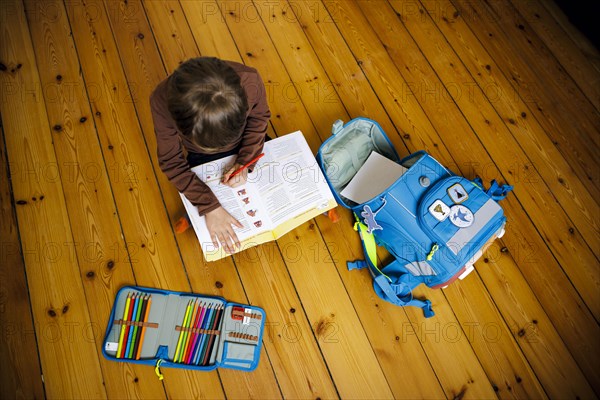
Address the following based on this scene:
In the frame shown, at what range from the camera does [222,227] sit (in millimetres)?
1046

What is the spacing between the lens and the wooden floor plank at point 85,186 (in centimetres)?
111

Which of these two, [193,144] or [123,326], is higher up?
[193,144]

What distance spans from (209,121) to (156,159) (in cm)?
63

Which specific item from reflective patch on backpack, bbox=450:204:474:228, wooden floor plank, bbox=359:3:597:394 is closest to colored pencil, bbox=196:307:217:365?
reflective patch on backpack, bbox=450:204:474:228

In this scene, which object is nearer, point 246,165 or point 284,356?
point 246,165

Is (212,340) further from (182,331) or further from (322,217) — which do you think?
(322,217)

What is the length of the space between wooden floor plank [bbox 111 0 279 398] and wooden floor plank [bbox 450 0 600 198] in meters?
1.21

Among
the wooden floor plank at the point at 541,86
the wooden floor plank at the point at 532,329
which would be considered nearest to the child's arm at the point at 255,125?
the wooden floor plank at the point at 532,329

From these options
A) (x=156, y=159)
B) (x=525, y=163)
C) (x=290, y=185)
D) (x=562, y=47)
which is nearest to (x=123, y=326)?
(x=156, y=159)

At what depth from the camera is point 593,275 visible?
129cm

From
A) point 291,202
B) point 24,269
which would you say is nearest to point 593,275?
point 291,202

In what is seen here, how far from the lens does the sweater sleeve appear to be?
2.86 ft

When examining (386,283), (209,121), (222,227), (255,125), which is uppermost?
(209,121)

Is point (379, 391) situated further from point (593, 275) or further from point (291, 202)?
point (593, 275)
